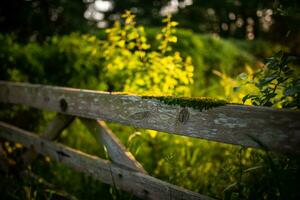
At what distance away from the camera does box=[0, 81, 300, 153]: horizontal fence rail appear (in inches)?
47.3

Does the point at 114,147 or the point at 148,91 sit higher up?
the point at 148,91

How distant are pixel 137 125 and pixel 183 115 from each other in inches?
14.8

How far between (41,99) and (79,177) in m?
1.13

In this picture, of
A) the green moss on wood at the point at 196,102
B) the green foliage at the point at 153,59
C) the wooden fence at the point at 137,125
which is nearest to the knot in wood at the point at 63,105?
the wooden fence at the point at 137,125

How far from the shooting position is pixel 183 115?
4.97 ft

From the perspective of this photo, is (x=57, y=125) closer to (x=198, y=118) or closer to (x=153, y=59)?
(x=153, y=59)

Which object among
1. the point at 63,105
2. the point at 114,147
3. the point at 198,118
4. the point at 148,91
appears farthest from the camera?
the point at 148,91

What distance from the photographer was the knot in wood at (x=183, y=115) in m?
1.50

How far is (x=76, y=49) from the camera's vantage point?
398cm

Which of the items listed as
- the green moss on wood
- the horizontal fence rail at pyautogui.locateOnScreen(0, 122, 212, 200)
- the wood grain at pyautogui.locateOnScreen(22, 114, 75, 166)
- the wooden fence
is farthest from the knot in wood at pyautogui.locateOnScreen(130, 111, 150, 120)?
the wood grain at pyautogui.locateOnScreen(22, 114, 75, 166)

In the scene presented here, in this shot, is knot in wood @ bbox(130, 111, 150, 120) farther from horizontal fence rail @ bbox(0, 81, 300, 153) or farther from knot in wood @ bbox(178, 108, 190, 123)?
knot in wood @ bbox(178, 108, 190, 123)

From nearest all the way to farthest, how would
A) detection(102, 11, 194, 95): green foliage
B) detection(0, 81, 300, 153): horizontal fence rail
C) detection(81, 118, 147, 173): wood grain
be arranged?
1. detection(0, 81, 300, 153): horizontal fence rail
2. detection(81, 118, 147, 173): wood grain
3. detection(102, 11, 194, 95): green foliage

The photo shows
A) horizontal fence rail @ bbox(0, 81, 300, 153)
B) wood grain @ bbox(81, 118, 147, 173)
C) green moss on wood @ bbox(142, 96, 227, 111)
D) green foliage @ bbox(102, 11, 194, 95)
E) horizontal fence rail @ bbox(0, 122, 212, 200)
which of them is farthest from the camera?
green foliage @ bbox(102, 11, 194, 95)

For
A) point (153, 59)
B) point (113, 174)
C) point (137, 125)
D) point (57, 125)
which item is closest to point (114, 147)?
point (113, 174)
